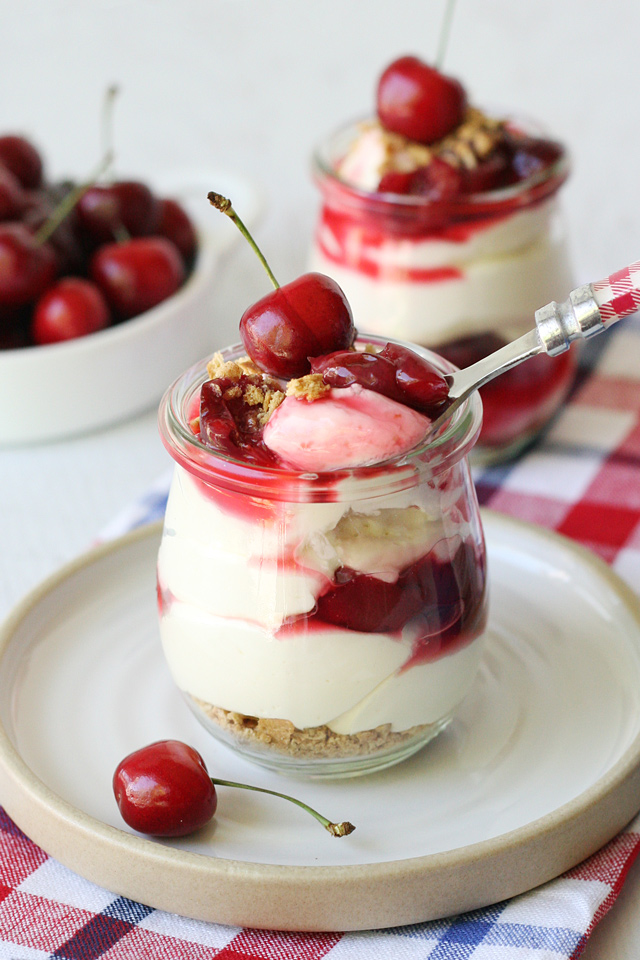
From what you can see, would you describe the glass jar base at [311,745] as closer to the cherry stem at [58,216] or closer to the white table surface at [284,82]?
the cherry stem at [58,216]

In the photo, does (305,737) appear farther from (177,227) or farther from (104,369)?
(177,227)

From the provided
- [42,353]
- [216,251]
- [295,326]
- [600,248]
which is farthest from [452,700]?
[600,248]

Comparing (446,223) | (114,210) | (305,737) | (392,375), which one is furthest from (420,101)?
(305,737)

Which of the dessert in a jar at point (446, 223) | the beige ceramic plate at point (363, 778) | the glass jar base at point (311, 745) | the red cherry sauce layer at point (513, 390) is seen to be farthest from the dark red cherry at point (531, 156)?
the glass jar base at point (311, 745)

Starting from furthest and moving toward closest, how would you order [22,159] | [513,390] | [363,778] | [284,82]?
[284,82] → [22,159] → [513,390] → [363,778]

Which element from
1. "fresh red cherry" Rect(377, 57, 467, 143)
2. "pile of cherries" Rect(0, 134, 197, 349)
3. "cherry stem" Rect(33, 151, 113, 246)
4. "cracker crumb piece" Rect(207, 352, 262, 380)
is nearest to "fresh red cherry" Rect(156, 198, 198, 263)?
"pile of cherries" Rect(0, 134, 197, 349)

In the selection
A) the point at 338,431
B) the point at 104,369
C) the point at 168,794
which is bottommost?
the point at 104,369
